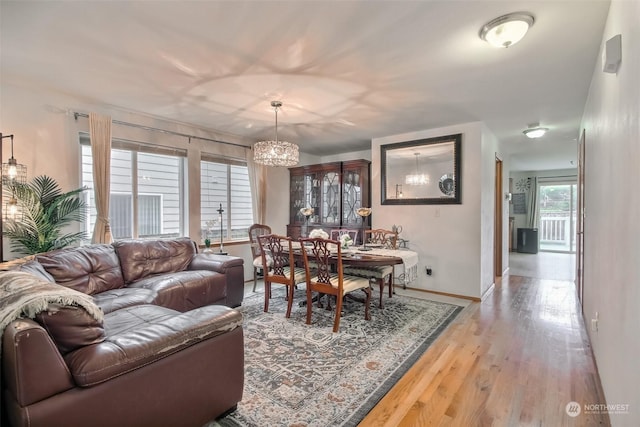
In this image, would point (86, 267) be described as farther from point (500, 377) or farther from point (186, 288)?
point (500, 377)

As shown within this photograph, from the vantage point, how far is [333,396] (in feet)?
6.52

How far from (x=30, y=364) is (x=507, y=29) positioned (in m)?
2.96

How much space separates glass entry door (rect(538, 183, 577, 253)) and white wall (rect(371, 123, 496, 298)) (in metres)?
6.03

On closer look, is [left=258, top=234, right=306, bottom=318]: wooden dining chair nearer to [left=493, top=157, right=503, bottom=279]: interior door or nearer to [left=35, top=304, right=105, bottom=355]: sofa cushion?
[left=35, top=304, right=105, bottom=355]: sofa cushion

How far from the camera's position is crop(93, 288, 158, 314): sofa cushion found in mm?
2438

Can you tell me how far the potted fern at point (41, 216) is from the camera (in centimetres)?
282

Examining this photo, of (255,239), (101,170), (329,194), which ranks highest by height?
(101,170)

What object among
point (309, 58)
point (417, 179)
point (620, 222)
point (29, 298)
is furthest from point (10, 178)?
point (417, 179)

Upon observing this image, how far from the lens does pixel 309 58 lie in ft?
7.81

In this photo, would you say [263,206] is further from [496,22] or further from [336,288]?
[496,22]

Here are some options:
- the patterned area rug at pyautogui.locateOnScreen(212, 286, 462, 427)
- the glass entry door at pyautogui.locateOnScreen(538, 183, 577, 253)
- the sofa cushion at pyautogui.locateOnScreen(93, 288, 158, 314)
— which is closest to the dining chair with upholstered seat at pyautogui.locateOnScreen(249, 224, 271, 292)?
the patterned area rug at pyautogui.locateOnScreen(212, 286, 462, 427)

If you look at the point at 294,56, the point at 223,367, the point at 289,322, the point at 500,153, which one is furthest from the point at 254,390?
the point at 500,153

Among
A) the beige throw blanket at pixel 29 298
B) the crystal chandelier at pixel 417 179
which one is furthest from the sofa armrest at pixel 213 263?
the crystal chandelier at pixel 417 179

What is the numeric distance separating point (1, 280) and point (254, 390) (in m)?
1.52
